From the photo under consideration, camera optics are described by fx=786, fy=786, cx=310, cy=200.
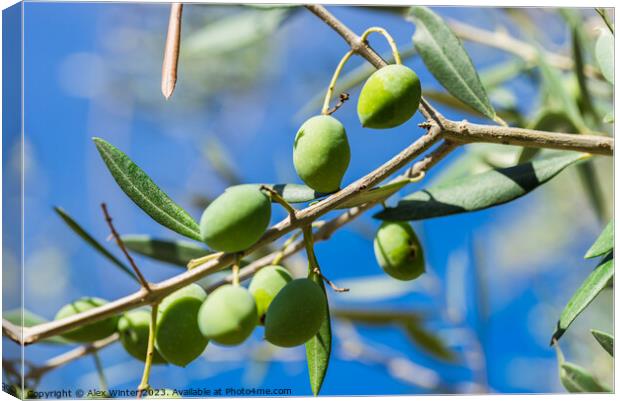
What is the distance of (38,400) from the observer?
1.02 metres

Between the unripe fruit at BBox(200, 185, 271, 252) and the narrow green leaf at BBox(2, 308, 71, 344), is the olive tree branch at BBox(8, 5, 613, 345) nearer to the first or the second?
the unripe fruit at BBox(200, 185, 271, 252)

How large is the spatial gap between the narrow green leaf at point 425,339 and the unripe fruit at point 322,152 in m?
0.88

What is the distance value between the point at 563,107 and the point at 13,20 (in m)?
0.82

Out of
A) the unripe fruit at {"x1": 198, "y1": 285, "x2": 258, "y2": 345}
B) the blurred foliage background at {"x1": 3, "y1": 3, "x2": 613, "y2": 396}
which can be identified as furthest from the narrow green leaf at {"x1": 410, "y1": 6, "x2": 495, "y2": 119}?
the unripe fruit at {"x1": 198, "y1": 285, "x2": 258, "y2": 345}

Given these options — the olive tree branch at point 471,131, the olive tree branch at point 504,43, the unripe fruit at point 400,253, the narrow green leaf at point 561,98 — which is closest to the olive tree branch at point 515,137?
the olive tree branch at point 471,131

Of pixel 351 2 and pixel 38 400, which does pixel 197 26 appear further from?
pixel 38 400

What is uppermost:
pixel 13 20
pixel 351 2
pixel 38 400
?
pixel 13 20

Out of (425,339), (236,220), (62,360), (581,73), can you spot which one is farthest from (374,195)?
(425,339)

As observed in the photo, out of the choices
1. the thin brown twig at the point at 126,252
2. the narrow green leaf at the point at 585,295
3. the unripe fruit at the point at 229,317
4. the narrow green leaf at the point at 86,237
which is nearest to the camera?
the unripe fruit at the point at 229,317

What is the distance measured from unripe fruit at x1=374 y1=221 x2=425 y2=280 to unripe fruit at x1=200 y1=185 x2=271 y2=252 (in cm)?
22

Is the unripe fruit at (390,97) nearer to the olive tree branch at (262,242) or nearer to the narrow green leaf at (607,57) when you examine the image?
the olive tree branch at (262,242)

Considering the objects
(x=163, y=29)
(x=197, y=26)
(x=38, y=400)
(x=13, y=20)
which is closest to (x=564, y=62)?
(x=13, y=20)

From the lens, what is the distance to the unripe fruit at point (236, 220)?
0.64 m

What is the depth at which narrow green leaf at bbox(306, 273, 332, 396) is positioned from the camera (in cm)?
77
